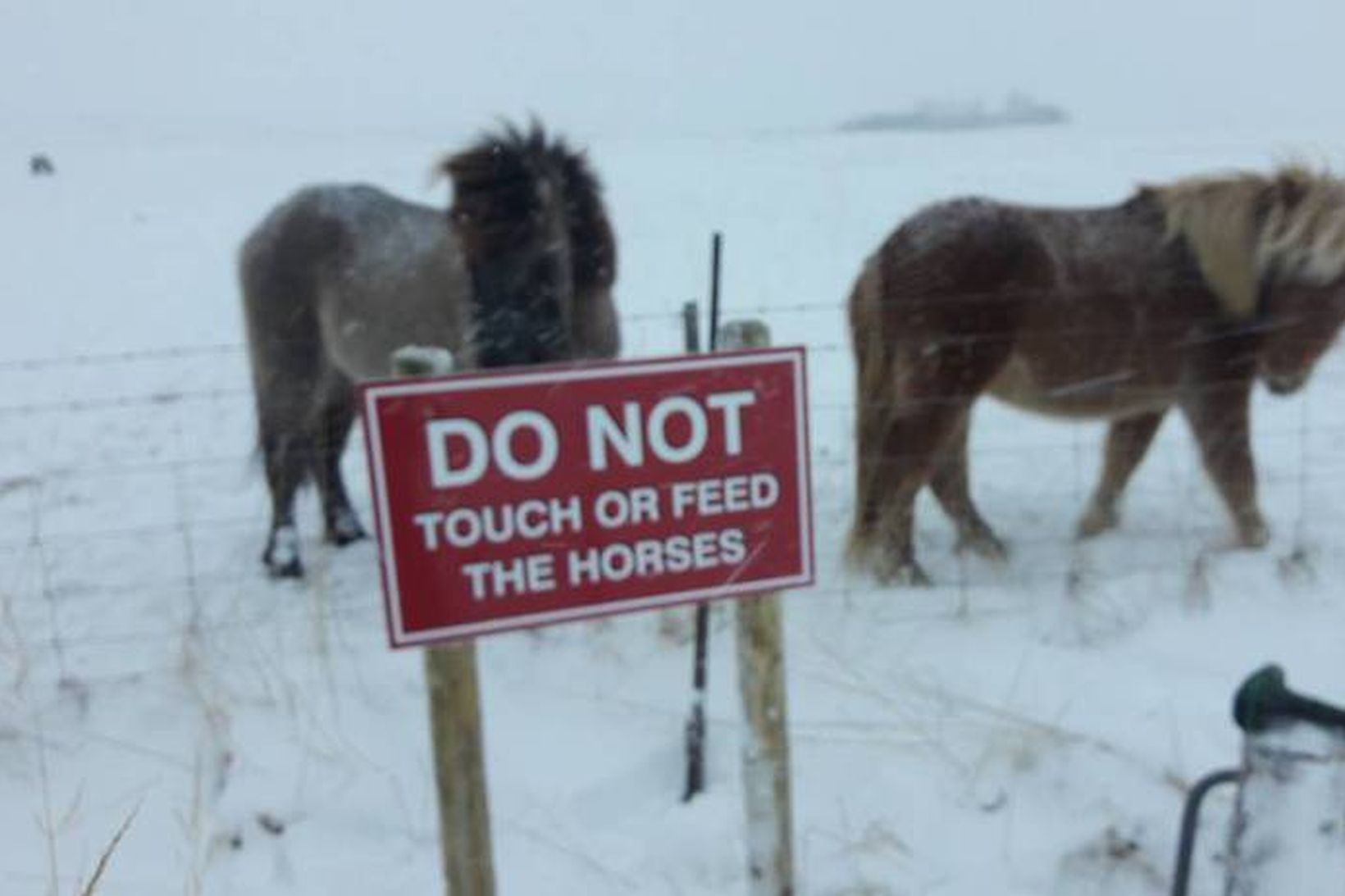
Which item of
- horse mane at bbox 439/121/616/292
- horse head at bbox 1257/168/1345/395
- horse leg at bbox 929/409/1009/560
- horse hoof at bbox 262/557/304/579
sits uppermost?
horse mane at bbox 439/121/616/292

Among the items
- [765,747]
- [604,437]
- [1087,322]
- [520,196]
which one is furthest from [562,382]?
[1087,322]

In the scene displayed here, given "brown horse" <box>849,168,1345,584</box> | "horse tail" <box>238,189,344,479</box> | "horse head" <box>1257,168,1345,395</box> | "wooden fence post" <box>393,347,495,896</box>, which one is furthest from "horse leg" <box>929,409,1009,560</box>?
"wooden fence post" <box>393,347,495,896</box>

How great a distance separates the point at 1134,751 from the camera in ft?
9.70

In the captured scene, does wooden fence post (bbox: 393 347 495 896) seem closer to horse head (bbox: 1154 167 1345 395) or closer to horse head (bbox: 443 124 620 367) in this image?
horse head (bbox: 443 124 620 367)

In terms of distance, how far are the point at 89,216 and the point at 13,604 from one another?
60.7 feet

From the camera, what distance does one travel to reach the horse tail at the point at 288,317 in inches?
199

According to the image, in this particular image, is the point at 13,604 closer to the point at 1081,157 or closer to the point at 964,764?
the point at 964,764

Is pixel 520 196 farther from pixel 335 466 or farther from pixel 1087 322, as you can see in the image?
pixel 1087 322

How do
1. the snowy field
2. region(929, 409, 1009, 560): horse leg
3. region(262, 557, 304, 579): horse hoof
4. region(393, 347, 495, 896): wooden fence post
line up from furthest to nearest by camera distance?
region(262, 557, 304, 579): horse hoof < region(929, 409, 1009, 560): horse leg < the snowy field < region(393, 347, 495, 896): wooden fence post

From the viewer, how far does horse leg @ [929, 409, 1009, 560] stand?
15.0 feet

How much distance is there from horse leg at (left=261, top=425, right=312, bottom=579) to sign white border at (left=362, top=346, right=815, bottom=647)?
10.3ft

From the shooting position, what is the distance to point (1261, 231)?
14.3 feet

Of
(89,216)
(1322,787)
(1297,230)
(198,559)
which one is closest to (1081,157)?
(89,216)

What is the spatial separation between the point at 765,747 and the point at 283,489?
3.30 metres
